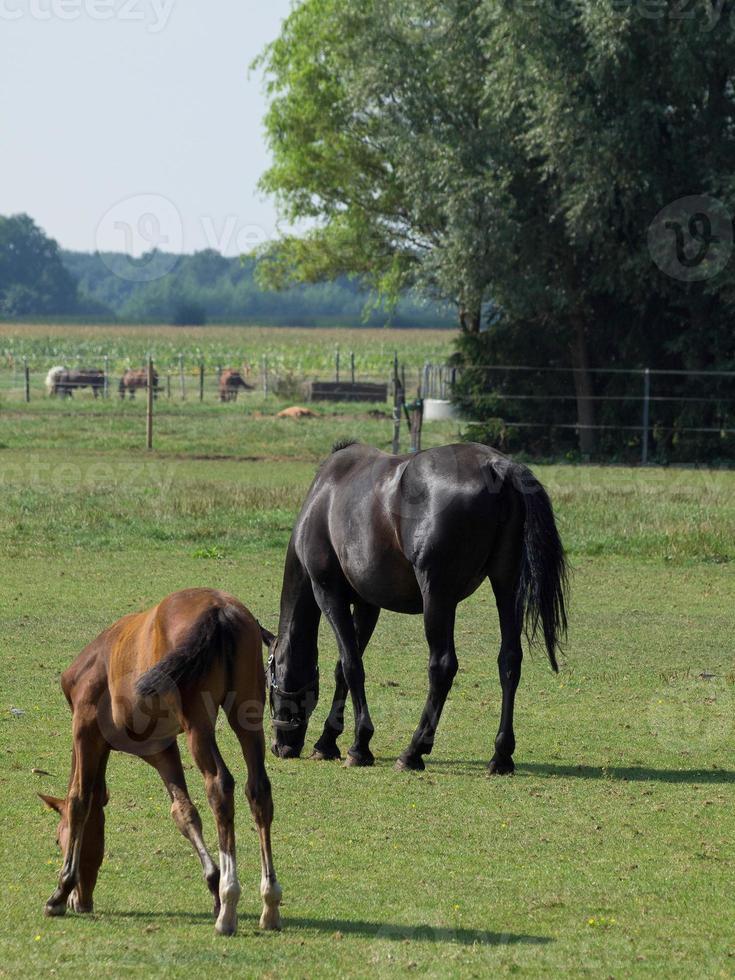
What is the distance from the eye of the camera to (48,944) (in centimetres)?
495

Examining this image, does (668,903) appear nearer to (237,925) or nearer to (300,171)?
(237,925)

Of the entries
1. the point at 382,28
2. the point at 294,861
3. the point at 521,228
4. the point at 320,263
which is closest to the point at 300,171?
the point at 320,263

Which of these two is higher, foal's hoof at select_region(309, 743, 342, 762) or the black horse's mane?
the black horse's mane

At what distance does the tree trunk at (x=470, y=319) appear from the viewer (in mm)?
29703

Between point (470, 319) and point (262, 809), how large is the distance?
1119 inches

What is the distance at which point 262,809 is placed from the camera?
5.13 meters

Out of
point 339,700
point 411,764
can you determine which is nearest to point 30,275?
point 339,700

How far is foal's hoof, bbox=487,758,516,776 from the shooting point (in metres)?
7.53

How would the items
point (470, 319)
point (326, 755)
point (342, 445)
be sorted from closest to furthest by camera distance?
point (326, 755)
point (342, 445)
point (470, 319)

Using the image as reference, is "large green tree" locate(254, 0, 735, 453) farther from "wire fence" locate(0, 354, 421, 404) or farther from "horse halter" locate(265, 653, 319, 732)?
"horse halter" locate(265, 653, 319, 732)
